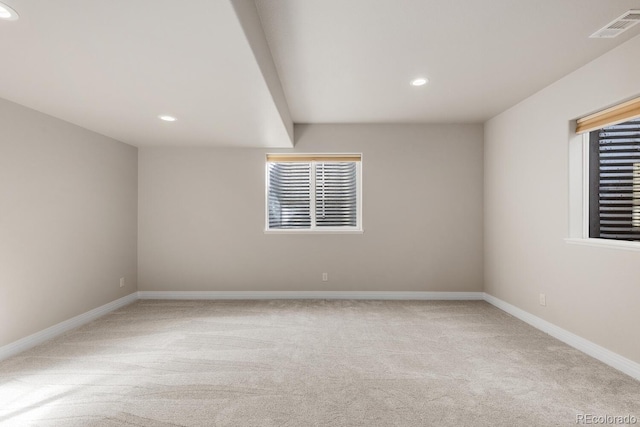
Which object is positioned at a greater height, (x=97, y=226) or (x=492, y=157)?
(x=492, y=157)

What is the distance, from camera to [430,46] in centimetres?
229

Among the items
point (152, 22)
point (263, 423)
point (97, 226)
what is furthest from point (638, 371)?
point (97, 226)

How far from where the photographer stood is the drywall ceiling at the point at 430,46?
188 cm

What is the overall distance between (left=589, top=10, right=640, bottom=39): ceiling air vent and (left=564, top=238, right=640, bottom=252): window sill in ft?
4.99

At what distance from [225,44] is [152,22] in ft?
1.17

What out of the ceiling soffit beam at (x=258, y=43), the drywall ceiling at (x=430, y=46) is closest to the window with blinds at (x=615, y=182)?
the drywall ceiling at (x=430, y=46)

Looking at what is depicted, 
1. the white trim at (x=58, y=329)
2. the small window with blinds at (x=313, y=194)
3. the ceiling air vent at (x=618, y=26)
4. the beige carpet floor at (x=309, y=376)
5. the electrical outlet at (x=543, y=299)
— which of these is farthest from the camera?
the small window with blinds at (x=313, y=194)

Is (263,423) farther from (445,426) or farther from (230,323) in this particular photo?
(230,323)

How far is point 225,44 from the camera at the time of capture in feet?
5.57

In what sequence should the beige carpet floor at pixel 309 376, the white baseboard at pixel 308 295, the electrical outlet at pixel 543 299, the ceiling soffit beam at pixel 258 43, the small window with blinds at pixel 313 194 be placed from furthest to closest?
the small window with blinds at pixel 313 194
the white baseboard at pixel 308 295
the electrical outlet at pixel 543 299
the beige carpet floor at pixel 309 376
the ceiling soffit beam at pixel 258 43

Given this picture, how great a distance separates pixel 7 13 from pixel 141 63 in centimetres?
60

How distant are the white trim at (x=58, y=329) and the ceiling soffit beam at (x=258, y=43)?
3046 mm

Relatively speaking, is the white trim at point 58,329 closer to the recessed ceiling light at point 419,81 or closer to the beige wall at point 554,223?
the recessed ceiling light at point 419,81

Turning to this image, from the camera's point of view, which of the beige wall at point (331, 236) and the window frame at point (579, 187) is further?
the beige wall at point (331, 236)
